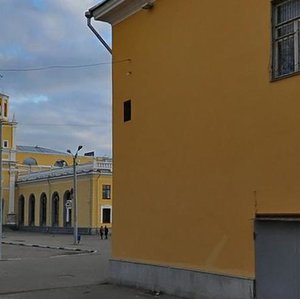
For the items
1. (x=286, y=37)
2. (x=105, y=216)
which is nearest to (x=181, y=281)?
(x=286, y=37)

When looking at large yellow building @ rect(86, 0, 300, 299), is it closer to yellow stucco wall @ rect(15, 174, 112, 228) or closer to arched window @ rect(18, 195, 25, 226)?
yellow stucco wall @ rect(15, 174, 112, 228)

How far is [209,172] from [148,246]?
121 inches

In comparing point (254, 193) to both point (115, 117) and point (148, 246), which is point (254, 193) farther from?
point (115, 117)

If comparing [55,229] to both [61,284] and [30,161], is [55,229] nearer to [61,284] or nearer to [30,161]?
[30,161]

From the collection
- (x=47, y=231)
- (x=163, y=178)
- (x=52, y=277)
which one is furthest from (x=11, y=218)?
(x=163, y=178)

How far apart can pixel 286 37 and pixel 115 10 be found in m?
6.48

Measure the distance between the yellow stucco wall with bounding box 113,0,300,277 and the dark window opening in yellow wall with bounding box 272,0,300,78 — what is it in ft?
0.49

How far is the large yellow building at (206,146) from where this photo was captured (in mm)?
10289

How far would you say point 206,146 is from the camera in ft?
40.2

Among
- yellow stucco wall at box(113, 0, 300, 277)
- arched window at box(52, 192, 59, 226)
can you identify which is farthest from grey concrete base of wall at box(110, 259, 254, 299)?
arched window at box(52, 192, 59, 226)

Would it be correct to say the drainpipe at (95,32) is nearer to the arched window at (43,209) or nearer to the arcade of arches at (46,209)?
the arcade of arches at (46,209)

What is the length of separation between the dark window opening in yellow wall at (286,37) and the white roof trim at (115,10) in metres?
4.73

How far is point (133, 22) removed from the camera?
15.4 meters

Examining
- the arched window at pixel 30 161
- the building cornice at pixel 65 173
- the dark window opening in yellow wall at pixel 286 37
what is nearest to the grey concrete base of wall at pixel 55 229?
the building cornice at pixel 65 173
